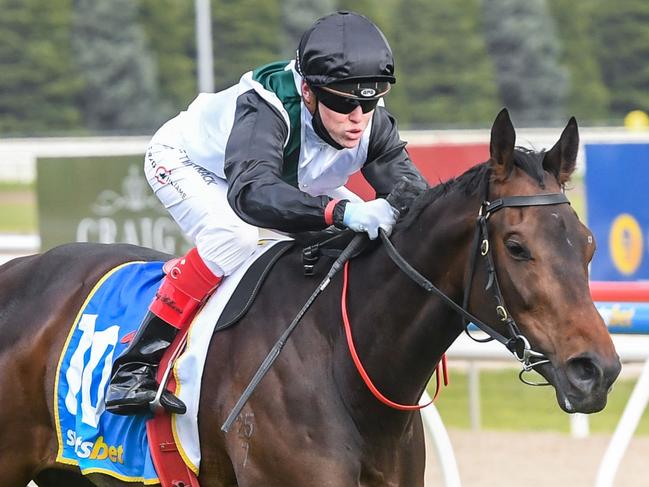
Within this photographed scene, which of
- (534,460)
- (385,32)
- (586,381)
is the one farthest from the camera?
(385,32)

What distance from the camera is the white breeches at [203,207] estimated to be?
144 inches

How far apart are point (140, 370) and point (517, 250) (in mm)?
1298

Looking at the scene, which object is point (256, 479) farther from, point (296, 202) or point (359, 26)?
point (359, 26)

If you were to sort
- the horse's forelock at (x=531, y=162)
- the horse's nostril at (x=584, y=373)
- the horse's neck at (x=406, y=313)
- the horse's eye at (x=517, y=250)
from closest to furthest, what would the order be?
the horse's nostril at (x=584, y=373)
the horse's eye at (x=517, y=250)
the horse's forelock at (x=531, y=162)
the horse's neck at (x=406, y=313)

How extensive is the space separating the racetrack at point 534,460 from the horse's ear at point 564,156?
3.14m

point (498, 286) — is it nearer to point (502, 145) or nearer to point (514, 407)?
point (502, 145)

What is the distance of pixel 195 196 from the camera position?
3.77 m

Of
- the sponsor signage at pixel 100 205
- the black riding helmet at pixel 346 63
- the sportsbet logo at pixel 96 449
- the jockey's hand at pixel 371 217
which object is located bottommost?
the sponsor signage at pixel 100 205

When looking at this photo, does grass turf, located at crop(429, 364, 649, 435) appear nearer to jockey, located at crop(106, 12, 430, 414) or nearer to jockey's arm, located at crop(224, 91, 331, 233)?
jockey, located at crop(106, 12, 430, 414)

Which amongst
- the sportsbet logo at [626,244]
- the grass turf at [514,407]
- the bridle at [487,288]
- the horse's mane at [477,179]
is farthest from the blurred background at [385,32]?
the horse's mane at [477,179]

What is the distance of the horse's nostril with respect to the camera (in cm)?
286

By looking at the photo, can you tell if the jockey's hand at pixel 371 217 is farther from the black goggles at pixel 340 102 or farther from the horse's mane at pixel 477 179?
the black goggles at pixel 340 102

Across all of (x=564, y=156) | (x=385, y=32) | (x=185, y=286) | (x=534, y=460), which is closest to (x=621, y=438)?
(x=564, y=156)

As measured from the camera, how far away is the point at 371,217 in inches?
132
